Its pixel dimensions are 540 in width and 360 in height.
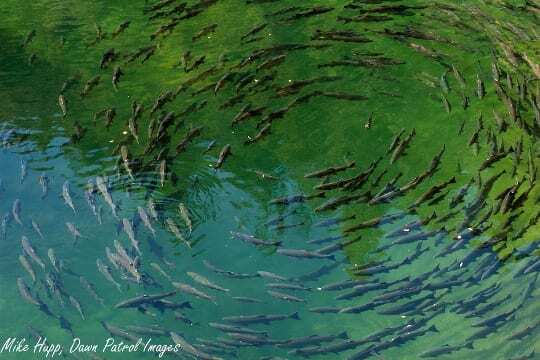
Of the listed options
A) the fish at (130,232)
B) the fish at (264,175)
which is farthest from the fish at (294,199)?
the fish at (130,232)

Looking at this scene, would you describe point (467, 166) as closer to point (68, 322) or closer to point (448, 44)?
point (448, 44)

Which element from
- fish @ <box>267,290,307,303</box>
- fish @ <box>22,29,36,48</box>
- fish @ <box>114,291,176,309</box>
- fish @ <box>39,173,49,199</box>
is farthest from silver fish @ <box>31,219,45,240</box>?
fish @ <box>22,29,36,48</box>

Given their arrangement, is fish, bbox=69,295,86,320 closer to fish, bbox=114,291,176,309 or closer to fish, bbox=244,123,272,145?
fish, bbox=114,291,176,309

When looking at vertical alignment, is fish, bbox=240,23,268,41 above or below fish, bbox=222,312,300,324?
above

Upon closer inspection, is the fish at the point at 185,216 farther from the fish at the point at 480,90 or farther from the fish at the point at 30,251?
the fish at the point at 480,90

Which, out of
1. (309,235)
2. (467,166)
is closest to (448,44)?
(467,166)

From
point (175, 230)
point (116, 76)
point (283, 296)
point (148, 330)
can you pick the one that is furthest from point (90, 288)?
point (116, 76)

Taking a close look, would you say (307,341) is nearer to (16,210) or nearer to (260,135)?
(260,135)
